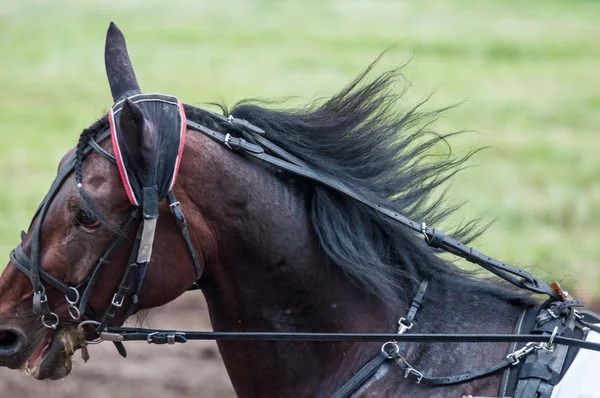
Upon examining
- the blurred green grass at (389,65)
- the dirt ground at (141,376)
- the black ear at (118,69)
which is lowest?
→ the dirt ground at (141,376)

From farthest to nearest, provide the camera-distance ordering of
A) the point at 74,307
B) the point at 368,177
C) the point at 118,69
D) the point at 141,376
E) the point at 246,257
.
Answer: the point at 141,376
the point at 368,177
the point at 118,69
the point at 246,257
the point at 74,307

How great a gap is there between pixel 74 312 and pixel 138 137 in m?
0.72

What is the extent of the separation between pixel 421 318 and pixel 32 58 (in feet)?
58.8

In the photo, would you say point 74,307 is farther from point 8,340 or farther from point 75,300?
point 8,340

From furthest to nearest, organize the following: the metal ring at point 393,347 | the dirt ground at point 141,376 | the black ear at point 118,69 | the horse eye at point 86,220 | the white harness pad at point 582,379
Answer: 1. the dirt ground at point 141,376
2. the black ear at point 118,69
3. the metal ring at point 393,347
4. the horse eye at point 86,220
5. the white harness pad at point 582,379

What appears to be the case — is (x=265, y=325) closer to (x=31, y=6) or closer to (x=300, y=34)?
(x=300, y=34)

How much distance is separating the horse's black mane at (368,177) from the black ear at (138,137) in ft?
1.01

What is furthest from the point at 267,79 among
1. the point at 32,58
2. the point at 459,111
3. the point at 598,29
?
the point at 598,29

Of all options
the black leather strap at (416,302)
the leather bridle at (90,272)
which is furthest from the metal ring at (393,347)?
the leather bridle at (90,272)

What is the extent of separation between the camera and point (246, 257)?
348 cm

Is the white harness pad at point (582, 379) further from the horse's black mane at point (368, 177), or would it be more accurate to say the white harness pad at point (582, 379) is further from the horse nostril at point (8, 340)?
the horse nostril at point (8, 340)

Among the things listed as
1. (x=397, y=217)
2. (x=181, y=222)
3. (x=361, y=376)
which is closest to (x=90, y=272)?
(x=181, y=222)

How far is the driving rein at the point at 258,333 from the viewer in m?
3.34

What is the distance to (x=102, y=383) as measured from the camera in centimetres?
728
